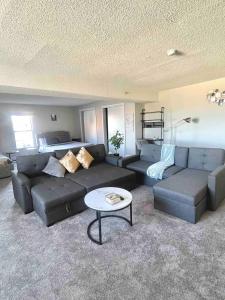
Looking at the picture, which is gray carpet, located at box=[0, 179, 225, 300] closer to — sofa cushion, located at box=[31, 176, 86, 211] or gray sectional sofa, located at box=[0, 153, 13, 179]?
sofa cushion, located at box=[31, 176, 86, 211]

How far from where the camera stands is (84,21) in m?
1.57

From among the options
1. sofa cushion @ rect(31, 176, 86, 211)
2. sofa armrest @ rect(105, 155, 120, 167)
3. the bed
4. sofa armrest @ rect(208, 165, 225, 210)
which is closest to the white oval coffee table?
sofa cushion @ rect(31, 176, 86, 211)

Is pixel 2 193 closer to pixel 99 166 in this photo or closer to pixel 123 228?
pixel 99 166

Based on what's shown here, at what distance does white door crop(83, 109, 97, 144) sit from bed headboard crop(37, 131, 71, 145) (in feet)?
2.60

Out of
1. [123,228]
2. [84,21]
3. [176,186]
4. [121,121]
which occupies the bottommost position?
[123,228]

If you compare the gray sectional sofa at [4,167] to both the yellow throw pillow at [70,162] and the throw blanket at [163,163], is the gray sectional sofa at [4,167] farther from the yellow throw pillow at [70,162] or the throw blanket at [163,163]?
the throw blanket at [163,163]

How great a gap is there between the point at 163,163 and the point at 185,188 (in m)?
1.11

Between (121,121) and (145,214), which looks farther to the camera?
(121,121)

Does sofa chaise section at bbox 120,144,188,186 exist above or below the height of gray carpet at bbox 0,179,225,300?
above

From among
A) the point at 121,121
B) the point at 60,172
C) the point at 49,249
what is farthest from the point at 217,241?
the point at 121,121

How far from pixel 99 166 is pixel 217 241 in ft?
8.24

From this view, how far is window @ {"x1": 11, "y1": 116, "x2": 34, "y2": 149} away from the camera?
21.7 ft

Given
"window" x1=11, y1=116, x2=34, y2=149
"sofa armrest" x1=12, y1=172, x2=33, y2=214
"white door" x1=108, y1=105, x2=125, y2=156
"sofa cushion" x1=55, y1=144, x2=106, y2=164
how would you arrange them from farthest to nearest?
"window" x1=11, y1=116, x2=34, y2=149, "white door" x1=108, y1=105, x2=125, y2=156, "sofa cushion" x1=55, y1=144, x2=106, y2=164, "sofa armrest" x1=12, y1=172, x2=33, y2=214

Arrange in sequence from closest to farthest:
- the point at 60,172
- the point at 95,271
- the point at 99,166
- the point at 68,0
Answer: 1. the point at 68,0
2. the point at 95,271
3. the point at 60,172
4. the point at 99,166
